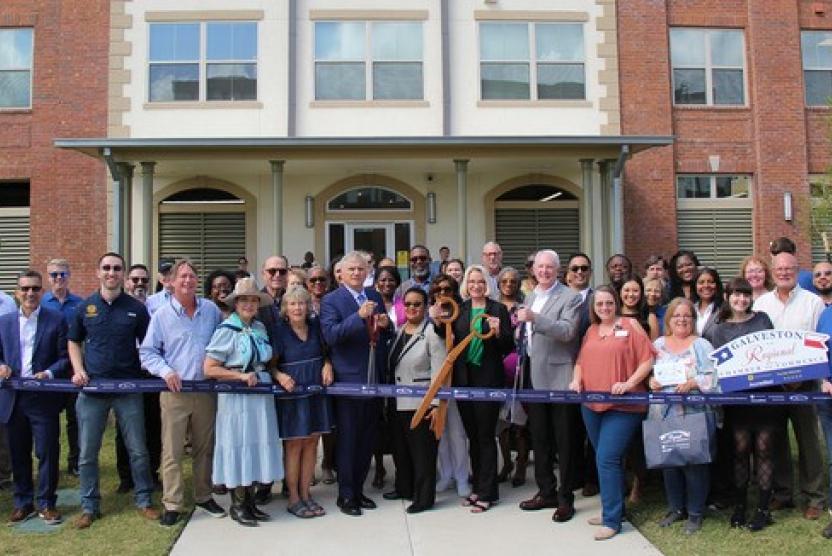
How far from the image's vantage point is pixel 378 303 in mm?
6051

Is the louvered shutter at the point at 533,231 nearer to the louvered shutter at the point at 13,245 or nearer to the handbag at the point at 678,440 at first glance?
the louvered shutter at the point at 13,245

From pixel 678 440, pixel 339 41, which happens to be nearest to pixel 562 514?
pixel 678 440

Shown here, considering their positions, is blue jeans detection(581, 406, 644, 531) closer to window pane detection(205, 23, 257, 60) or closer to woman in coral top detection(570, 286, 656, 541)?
woman in coral top detection(570, 286, 656, 541)

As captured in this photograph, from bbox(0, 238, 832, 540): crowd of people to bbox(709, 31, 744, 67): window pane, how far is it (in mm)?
11809

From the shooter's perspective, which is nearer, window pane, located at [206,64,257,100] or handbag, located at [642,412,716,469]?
handbag, located at [642,412,716,469]

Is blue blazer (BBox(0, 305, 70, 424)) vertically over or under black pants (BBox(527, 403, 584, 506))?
over

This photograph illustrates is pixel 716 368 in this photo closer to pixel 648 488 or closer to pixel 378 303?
pixel 648 488

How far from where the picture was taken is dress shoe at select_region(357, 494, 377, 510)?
19.1 ft

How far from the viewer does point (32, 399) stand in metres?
Answer: 5.62

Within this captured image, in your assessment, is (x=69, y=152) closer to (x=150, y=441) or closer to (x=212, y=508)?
(x=150, y=441)

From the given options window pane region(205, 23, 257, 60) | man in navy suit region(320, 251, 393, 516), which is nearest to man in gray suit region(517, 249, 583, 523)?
man in navy suit region(320, 251, 393, 516)

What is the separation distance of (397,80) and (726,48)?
746 cm

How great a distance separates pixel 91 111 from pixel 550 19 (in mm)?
9844

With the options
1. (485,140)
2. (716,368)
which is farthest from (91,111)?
(716,368)
